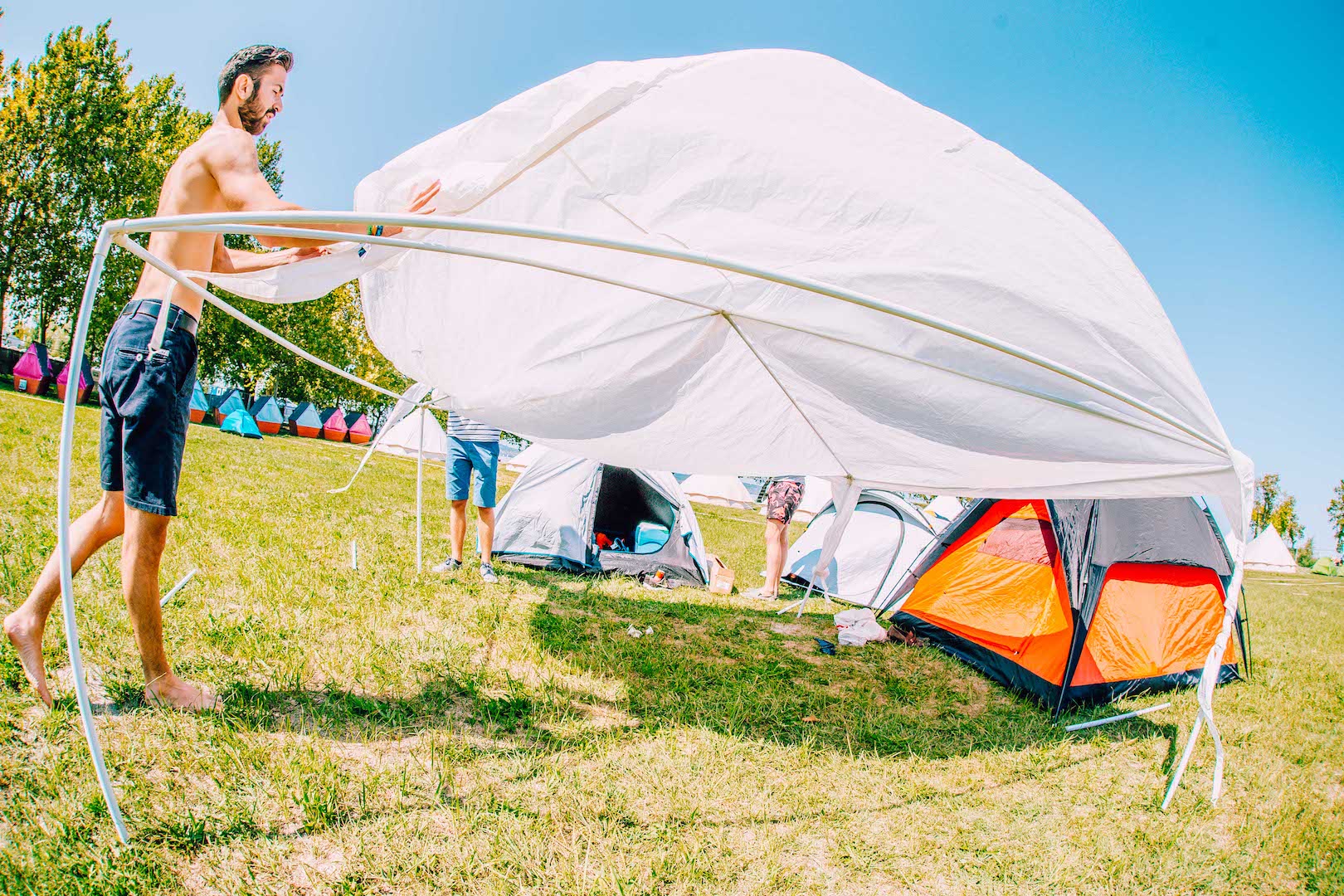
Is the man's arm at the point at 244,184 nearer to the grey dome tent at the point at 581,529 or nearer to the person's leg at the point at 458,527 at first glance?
the person's leg at the point at 458,527

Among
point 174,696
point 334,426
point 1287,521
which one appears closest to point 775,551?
point 174,696

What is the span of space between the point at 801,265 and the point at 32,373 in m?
26.5

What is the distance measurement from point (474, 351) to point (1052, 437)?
8.82 feet

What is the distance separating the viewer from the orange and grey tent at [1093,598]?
366 cm

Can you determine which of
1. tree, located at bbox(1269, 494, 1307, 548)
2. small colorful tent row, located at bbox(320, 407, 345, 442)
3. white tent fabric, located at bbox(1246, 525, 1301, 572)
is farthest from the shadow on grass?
tree, located at bbox(1269, 494, 1307, 548)

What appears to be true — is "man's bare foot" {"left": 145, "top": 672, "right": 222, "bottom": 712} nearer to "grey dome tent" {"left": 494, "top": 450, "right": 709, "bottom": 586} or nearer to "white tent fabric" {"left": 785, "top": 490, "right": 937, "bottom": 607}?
"grey dome tent" {"left": 494, "top": 450, "right": 709, "bottom": 586}

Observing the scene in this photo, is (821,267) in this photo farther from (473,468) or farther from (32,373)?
(32,373)

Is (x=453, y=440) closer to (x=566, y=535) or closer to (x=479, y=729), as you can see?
(x=566, y=535)

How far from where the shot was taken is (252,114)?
226 centimetres

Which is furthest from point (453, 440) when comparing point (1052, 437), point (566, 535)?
point (1052, 437)

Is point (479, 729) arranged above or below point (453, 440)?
below

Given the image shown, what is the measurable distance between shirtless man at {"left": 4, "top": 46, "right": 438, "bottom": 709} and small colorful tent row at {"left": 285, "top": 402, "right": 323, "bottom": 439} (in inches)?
1137

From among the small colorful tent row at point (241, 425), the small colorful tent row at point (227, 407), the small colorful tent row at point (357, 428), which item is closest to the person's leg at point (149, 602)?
the small colorful tent row at point (241, 425)

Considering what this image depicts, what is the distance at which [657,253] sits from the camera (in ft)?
4.62
